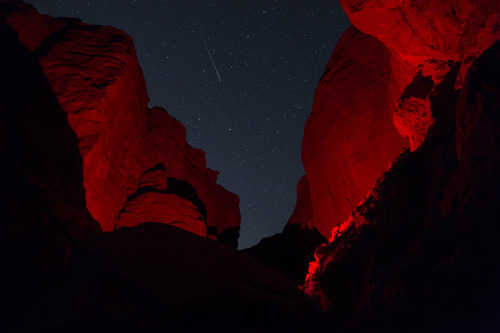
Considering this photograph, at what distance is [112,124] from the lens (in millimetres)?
17047

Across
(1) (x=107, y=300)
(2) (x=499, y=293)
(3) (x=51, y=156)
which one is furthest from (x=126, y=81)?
(2) (x=499, y=293)

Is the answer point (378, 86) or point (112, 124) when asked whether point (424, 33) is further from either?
point (112, 124)

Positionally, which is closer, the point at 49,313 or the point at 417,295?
the point at 417,295

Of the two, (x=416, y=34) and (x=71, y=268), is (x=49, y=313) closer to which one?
(x=71, y=268)

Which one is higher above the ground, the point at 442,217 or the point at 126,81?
the point at 126,81

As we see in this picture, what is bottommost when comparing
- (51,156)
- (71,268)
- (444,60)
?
(71,268)

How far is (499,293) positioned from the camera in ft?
10.5

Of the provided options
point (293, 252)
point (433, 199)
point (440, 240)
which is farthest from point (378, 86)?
point (440, 240)

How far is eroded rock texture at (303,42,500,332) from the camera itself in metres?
3.66

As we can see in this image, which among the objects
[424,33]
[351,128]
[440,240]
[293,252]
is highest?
[351,128]

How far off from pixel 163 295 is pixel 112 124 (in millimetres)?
13019

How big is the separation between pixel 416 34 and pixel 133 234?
9217 mm

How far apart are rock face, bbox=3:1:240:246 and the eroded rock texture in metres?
11.2

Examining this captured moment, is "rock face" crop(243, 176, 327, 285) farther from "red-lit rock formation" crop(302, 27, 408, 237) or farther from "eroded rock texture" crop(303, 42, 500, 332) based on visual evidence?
"eroded rock texture" crop(303, 42, 500, 332)
